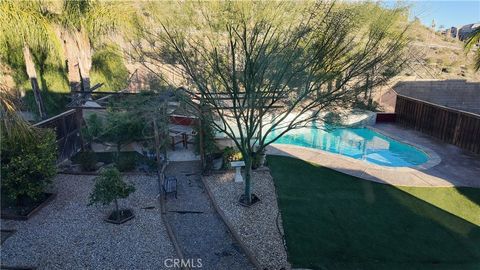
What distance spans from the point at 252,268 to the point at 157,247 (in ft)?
7.29

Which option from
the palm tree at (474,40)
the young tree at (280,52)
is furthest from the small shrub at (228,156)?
the palm tree at (474,40)

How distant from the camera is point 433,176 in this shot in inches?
433

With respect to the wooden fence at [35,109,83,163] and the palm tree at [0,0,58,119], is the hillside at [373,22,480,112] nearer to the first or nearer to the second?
the wooden fence at [35,109,83,163]

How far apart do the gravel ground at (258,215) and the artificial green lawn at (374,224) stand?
28 centimetres

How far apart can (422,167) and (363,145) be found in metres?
4.77

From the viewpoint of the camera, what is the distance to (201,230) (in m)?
7.68

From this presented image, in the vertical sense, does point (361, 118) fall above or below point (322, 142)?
above

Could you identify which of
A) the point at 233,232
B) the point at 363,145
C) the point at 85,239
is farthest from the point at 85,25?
the point at 363,145

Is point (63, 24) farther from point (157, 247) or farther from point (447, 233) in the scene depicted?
point (447, 233)

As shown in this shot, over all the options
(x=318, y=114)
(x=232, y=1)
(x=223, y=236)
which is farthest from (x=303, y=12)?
(x=223, y=236)

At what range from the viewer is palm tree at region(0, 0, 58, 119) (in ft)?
39.0

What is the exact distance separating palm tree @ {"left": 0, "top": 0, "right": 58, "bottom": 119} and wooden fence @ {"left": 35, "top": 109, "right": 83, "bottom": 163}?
354 centimetres

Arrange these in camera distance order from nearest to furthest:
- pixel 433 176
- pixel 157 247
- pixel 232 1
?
pixel 157 247 → pixel 232 1 → pixel 433 176

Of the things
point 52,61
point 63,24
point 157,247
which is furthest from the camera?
point 52,61
